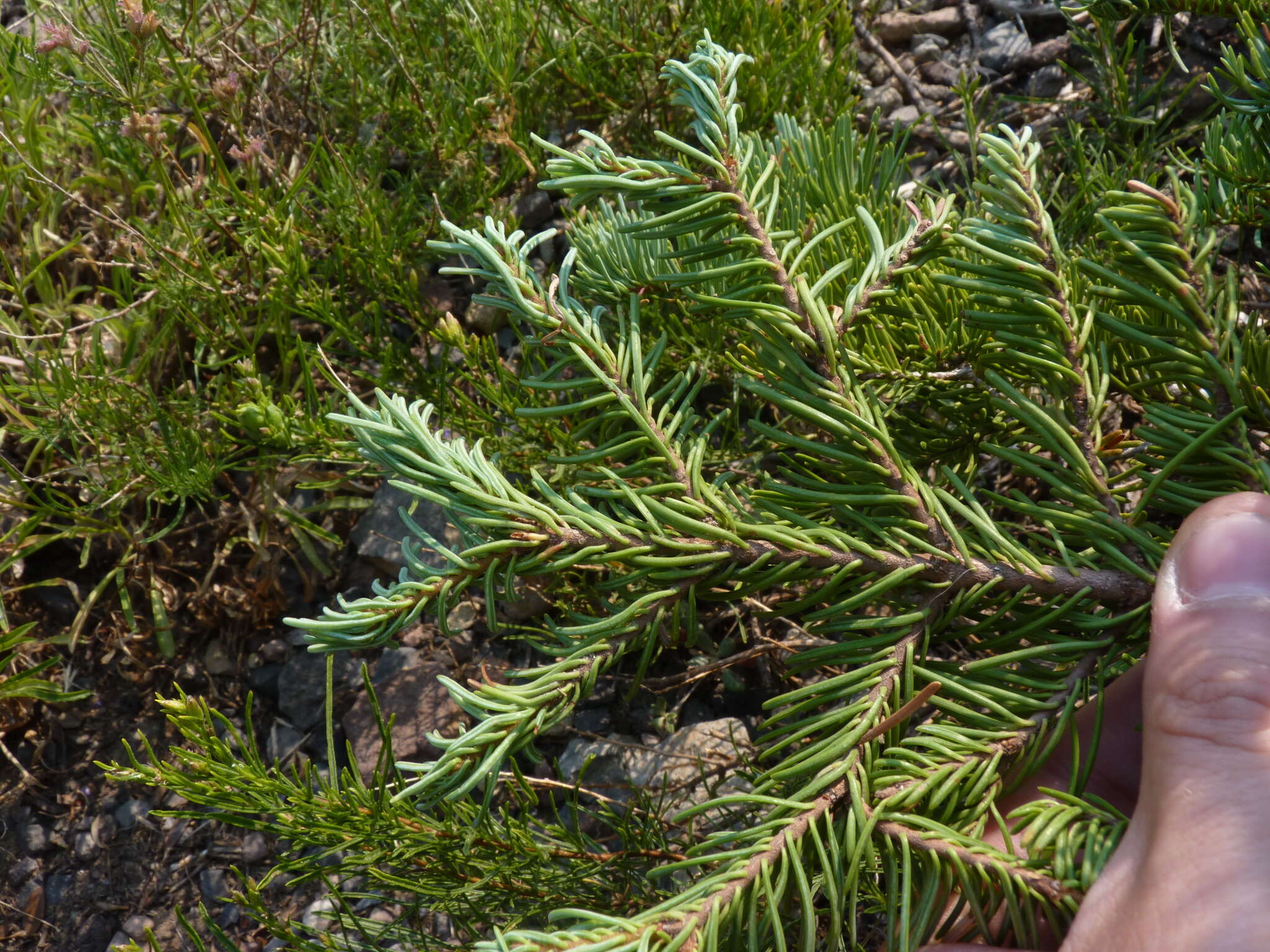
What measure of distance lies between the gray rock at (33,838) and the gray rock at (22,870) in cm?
1

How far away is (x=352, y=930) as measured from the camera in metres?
1.55

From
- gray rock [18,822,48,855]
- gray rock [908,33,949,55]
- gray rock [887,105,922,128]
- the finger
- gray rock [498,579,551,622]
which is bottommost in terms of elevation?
gray rock [18,822,48,855]

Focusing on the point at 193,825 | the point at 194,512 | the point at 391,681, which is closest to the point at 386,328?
the point at 194,512

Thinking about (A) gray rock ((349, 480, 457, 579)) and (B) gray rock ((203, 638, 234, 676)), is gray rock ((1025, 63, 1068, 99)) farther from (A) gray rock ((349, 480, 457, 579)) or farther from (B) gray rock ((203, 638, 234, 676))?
(B) gray rock ((203, 638, 234, 676))

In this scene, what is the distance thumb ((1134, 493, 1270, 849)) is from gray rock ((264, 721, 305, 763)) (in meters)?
1.50

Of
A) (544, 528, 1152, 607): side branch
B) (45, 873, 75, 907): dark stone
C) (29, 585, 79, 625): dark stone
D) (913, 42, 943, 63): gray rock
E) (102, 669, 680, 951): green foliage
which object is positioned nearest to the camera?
(544, 528, 1152, 607): side branch

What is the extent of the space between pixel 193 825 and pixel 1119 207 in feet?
6.03

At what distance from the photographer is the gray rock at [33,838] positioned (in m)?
1.84

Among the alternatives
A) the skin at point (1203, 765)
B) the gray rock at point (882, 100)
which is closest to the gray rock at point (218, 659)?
the skin at point (1203, 765)

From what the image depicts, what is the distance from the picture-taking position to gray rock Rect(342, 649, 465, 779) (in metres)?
1.76

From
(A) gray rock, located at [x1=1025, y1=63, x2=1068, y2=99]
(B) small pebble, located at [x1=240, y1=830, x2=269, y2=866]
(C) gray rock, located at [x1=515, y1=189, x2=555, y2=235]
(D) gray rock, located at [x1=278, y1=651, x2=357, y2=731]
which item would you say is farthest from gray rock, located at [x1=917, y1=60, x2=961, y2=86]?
(B) small pebble, located at [x1=240, y1=830, x2=269, y2=866]

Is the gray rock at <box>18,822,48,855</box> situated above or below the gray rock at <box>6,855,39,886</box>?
above

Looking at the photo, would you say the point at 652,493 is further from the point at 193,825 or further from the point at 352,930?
the point at 193,825

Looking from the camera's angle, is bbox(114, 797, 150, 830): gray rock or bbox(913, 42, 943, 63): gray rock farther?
bbox(913, 42, 943, 63): gray rock
